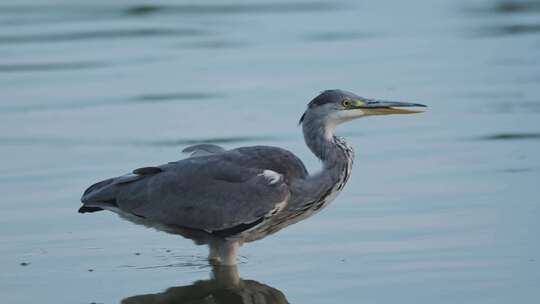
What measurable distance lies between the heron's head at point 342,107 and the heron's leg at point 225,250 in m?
1.09

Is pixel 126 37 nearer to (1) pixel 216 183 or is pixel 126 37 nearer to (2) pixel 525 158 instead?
(2) pixel 525 158

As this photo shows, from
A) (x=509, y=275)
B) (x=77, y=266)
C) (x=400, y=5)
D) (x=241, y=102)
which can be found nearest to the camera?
(x=509, y=275)

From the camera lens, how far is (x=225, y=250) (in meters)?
9.02

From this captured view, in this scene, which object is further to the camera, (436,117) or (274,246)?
(436,117)

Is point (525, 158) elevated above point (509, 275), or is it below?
above

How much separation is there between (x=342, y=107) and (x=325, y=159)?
404 mm

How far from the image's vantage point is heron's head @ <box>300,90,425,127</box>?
30.2ft

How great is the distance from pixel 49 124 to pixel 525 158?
499 centimetres

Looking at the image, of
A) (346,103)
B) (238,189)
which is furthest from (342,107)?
(238,189)

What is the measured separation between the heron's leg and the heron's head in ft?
3.59

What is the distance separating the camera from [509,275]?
8.38 m

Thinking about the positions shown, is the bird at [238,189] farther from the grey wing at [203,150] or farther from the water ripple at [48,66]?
the water ripple at [48,66]

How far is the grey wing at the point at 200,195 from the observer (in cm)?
884

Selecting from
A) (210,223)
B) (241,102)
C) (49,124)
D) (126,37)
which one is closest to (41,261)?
(210,223)
